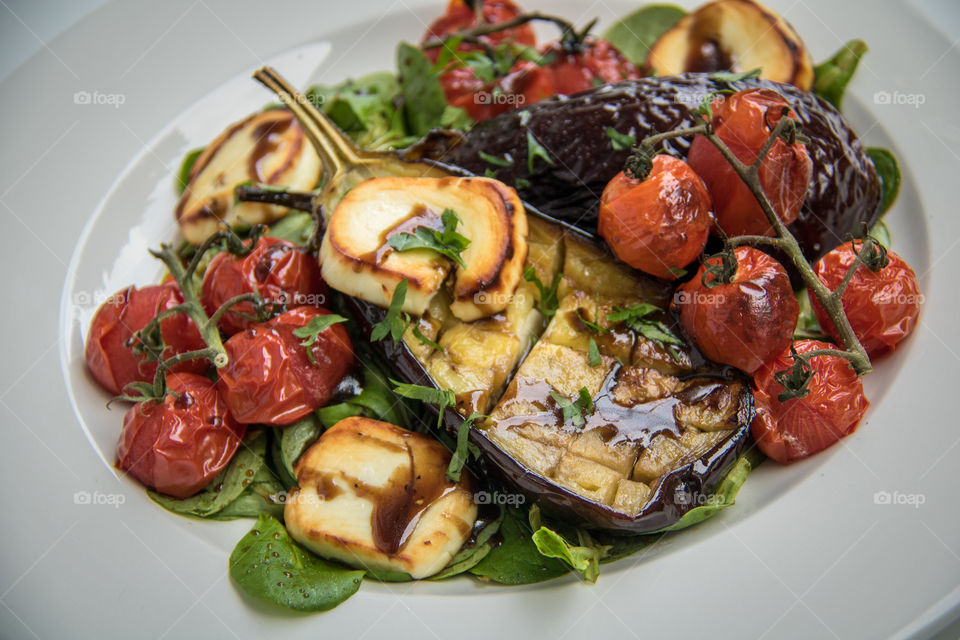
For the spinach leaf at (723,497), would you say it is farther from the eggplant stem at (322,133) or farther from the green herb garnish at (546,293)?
the eggplant stem at (322,133)

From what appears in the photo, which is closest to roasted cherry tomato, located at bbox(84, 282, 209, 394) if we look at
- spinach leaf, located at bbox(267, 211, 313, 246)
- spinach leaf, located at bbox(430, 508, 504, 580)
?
spinach leaf, located at bbox(267, 211, 313, 246)

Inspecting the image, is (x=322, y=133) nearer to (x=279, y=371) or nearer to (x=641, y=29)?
(x=279, y=371)

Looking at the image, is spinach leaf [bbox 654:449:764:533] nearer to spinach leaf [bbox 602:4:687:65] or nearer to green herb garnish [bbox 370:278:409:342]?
green herb garnish [bbox 370:278:409:342]

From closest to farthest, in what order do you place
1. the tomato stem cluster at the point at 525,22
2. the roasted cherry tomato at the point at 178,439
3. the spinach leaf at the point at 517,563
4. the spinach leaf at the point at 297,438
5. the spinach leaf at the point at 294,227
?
1. the spinach leaf at the point at 517,563
2. the roasted cherry tomato at the point at 178,439
3. the spinach leaf at the point at 297,438
4. the spinach leaf at the point at 294,227
5. the tomato stem cluster at the point at 525,22

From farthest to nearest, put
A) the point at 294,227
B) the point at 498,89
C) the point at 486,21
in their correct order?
the point at 486,21, the point at 498,89, the point at 294,227

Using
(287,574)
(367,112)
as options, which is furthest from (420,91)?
(287,574)

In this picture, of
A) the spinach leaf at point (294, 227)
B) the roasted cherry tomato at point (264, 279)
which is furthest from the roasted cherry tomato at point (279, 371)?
the spinach leaf at point (294, 227)
